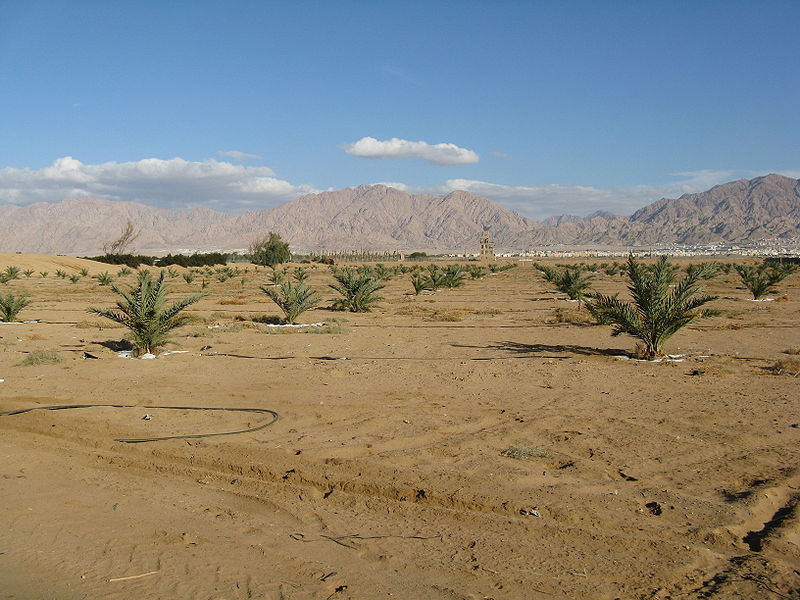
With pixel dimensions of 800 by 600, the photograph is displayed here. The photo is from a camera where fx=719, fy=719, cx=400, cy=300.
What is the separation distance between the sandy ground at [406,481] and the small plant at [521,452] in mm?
37

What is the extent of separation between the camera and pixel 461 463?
21.7 feet

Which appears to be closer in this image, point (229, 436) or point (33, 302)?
point (229, 436)

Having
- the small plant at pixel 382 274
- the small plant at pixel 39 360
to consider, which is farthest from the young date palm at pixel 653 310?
the small plant at pixel 382 274

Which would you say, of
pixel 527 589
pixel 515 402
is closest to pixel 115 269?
pixel 515 402

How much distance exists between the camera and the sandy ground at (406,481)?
4488 millimetres

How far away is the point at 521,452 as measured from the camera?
6812 mm

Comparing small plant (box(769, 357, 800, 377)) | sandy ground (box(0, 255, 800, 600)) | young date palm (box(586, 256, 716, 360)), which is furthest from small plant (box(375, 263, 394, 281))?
sandy ground (box(0, 255, 800, 600))

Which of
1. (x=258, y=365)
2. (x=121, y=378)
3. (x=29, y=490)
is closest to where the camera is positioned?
(x=29, y=490)

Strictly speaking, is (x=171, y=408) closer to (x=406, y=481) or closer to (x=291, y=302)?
(x=406, y=481)

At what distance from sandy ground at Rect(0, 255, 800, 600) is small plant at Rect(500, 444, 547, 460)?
0.12 feet

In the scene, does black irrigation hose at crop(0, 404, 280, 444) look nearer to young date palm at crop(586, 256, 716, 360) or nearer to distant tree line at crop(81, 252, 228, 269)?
young date palm at crop(586, 256, 716, 360)

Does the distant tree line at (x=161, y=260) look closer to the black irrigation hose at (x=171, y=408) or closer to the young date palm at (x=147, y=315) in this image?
the young date palm at (x=147, y=315)

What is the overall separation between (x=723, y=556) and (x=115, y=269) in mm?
68016

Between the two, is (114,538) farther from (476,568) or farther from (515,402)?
(515,402)
